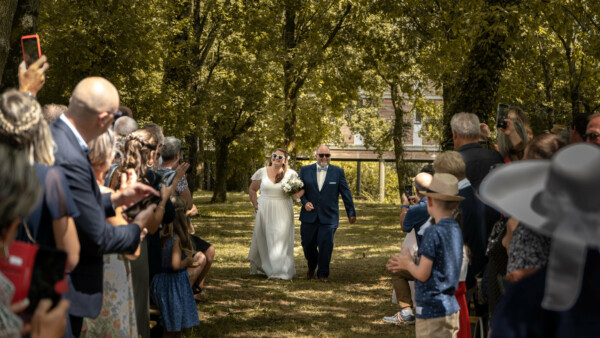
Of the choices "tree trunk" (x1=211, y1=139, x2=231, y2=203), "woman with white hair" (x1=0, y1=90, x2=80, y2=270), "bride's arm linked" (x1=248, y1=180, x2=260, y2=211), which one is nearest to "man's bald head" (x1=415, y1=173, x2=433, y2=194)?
"woman with white hair" (x1=0, y1=90, x2=80, y2=270)

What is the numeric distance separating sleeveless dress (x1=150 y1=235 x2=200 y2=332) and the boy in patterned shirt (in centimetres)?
247

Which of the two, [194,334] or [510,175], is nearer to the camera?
[510,175]

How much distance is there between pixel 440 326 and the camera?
5.19 meters

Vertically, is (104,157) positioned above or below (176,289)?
above

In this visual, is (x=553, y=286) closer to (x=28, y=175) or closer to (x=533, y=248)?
(x=533, y=248)

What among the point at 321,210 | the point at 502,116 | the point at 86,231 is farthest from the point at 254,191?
the point at 86,231

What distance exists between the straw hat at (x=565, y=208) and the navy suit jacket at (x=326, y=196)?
10.3 metres

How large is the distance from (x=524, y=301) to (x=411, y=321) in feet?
23.3

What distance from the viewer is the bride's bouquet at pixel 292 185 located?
40.5ft

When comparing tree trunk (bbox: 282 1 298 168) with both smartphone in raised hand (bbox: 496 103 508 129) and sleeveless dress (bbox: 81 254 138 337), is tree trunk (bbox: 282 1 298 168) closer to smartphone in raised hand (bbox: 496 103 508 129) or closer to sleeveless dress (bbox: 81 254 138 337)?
smartphone in raised hand (bbox: 496 103 508 129)

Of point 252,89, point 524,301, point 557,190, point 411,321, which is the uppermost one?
point 252,89

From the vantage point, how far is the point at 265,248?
12.9m

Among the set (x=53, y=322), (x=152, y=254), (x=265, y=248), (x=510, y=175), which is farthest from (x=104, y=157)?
(x=265, y=248)

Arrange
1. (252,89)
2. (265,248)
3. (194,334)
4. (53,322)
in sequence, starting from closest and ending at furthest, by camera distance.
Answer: (53,322) → (194,334) → (265,248) → (252,89)
